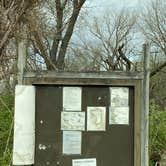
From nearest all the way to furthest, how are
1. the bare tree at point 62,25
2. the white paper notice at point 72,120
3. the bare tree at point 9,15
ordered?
the white paper notice at point 72,120 → the bare tree at point 9,15 → the bare tree at point 62,25

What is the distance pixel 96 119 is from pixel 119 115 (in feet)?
0.80

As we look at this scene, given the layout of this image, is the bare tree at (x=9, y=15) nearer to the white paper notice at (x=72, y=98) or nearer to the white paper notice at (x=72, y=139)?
the white paper notice at (x=72, y=98)

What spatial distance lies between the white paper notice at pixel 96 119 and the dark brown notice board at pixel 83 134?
41 millimetres

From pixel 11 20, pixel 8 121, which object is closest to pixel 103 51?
pixel 8 121

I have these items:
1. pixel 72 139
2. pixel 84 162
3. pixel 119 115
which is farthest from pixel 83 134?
pixel 119 115

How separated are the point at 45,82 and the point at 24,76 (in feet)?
0.73

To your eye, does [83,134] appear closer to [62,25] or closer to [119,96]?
[119,96]

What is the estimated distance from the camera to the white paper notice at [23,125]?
14.4 ft

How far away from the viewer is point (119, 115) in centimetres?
457

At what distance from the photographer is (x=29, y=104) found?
4445 millimetres

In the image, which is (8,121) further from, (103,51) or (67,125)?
(103,51)

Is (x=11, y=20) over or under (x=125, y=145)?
over

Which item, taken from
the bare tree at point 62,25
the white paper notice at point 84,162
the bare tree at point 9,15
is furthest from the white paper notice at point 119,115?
the bare tree at point 62,25

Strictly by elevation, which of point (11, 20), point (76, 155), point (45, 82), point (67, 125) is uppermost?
point (11, 20)
